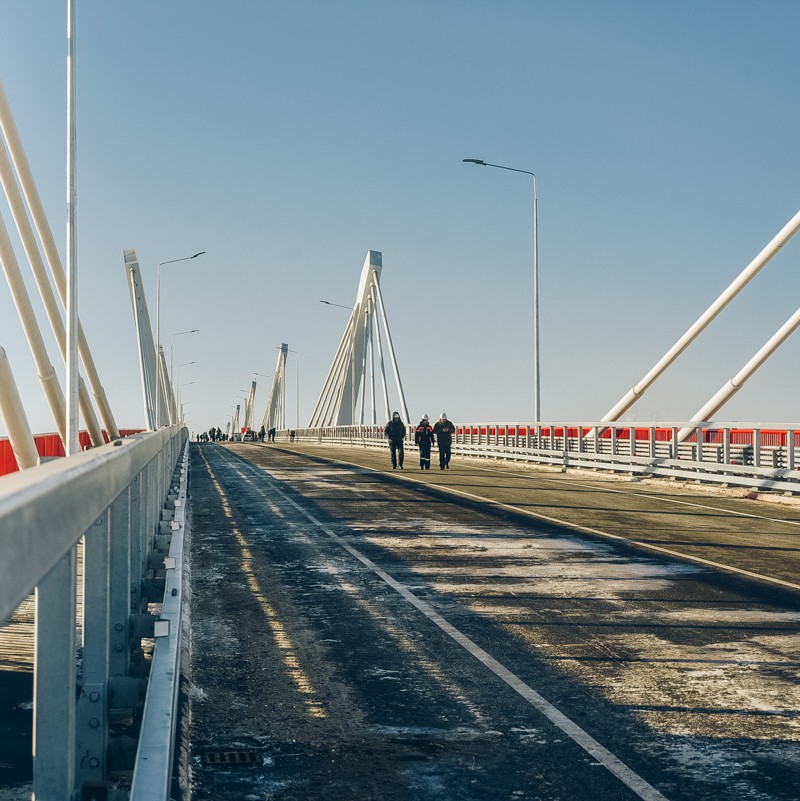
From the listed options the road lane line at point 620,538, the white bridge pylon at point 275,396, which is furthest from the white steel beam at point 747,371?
the white bridge pylon at point 275,396

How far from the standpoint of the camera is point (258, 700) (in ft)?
22.4

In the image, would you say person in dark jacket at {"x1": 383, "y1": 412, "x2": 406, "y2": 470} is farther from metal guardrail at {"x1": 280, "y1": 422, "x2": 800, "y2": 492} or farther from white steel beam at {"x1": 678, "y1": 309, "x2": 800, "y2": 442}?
white steel beam at {"x1": 678, "y1": 309, "x2": 800, "y2": 442}

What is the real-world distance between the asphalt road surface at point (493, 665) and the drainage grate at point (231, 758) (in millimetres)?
16

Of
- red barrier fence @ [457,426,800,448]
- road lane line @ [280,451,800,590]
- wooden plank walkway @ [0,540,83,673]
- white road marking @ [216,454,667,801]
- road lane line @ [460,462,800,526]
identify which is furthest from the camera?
red barrier fence @ [457,426,800,448]

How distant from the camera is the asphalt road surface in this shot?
541 centimetres

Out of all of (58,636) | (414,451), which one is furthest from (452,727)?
Result: (414,451)

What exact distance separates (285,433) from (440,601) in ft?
389

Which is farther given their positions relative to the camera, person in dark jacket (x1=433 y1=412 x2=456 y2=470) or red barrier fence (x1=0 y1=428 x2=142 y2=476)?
person in dark jacket (x1=433 y1=412 x2=456 y2=470)

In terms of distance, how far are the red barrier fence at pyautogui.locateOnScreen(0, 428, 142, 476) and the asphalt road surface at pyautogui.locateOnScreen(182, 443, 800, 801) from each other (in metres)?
3.37

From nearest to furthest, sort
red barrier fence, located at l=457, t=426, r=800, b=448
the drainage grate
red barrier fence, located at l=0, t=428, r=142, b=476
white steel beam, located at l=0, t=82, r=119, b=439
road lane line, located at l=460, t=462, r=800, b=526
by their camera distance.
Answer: the drainage grate
road lane line, located at l=460, t=462, r=800, b=526
red barrier fence, located at l=0, t=428, r=142, b=476
white steel beam, located at l=0, t=82, r=119, b=439
red barrier fence, located at l=457, t=426, r=800, b=448

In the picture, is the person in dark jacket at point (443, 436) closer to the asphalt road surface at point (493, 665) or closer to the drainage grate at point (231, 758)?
the asphalt road surface at point (493, 665)

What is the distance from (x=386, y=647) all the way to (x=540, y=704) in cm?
190

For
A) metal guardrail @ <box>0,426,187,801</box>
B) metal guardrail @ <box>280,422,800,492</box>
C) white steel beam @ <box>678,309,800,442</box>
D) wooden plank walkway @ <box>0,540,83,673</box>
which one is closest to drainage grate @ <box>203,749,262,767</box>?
metal guardrail @ <box>0,426,187,801</box>

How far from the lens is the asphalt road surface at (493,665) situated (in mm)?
5414
